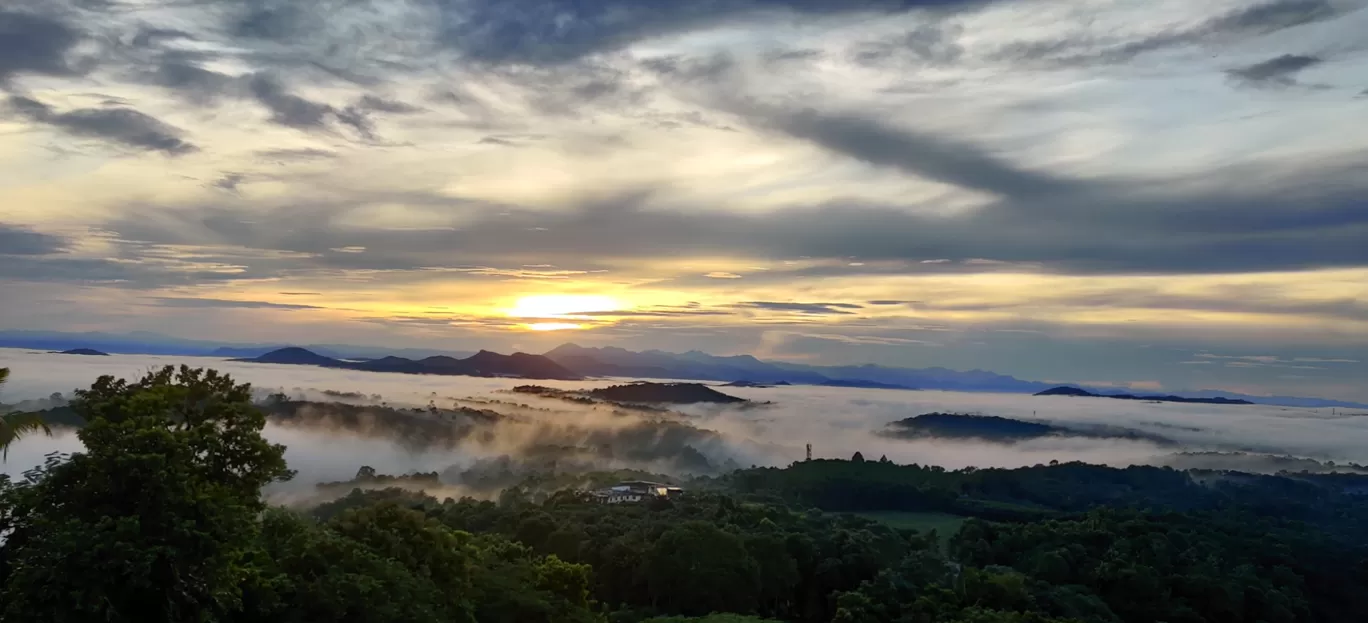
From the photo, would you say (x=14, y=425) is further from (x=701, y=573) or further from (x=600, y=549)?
(x=600, y=549)

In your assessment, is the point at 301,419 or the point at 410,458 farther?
the point at 410,458

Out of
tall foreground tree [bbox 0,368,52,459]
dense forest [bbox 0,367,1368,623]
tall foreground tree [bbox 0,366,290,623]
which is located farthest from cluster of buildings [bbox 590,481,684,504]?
tall foreground tree [bbox 0,366,290,623]

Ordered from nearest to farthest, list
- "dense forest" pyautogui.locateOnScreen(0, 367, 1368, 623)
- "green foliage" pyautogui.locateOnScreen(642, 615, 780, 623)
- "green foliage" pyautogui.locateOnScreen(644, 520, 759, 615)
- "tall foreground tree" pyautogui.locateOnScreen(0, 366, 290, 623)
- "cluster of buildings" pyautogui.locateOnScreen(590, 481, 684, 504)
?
"tall foreground tree" pyautogui.locateOnScreen(0, 366, 290, 623)
"dense forest" pyautogui.locateOnScreen(0, 367, 1368, 623)
"green foliage" pyautogui.locateOnScreen(642, 615, 780, 623)
"green foliage" pyautogui.locateOnScreen(644, 520, 759, 615)
"cluster of buildings" pyautogui.locateOnScreen(590, 481, 684, 504)

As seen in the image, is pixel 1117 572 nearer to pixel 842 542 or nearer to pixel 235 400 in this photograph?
pixel 842 542

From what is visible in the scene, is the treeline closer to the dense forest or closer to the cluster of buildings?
the dense forest

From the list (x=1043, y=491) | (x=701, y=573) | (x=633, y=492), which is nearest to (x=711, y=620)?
(x=701, y=573)

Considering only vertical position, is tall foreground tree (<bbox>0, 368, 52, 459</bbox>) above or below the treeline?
above

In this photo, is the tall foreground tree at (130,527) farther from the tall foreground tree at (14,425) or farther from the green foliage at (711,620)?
the green foliage at (711,620)

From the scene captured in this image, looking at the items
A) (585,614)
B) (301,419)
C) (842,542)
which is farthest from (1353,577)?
(301,419)
